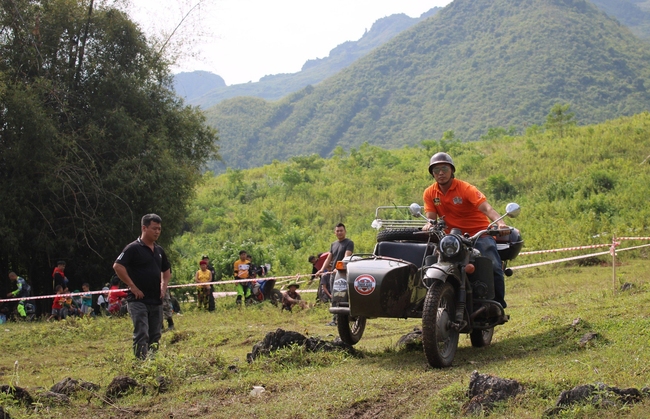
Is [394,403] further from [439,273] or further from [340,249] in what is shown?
[340,249]

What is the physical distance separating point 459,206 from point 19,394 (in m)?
4.53

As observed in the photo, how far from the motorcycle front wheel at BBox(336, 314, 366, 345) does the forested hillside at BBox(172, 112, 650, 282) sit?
11.6 metres

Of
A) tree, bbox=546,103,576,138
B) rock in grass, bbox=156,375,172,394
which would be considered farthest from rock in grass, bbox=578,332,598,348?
tree, bbox=546,103,576,138

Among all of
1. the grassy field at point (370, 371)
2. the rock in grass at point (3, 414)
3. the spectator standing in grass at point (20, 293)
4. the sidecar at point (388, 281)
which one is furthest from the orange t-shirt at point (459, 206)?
the spectator standing in grass at point (20, 293)

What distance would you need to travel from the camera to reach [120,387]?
6.34 metres

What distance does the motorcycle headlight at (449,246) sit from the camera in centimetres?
673

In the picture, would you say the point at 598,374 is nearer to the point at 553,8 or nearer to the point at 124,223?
the point at 124,223

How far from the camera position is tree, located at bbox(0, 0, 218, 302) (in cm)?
1634

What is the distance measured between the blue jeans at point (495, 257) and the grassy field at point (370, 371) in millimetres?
558

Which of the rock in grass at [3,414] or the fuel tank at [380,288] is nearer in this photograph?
the rock in grass at [3,414]

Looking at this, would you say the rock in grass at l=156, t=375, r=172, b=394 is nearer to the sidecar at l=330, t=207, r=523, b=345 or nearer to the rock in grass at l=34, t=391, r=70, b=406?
the rock in grass at l=34, t=391, r=70, b=406

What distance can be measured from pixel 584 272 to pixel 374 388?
11.7 meters

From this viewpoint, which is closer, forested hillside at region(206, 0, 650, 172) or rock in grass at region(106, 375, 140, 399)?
rock in grass at region(106, 375, 140, 399)

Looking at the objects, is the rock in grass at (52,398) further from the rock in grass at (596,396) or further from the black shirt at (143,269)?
the rock in grass at (596,396)
